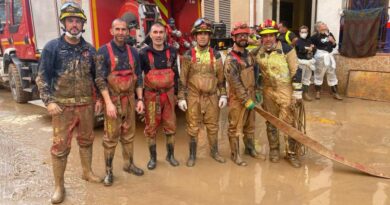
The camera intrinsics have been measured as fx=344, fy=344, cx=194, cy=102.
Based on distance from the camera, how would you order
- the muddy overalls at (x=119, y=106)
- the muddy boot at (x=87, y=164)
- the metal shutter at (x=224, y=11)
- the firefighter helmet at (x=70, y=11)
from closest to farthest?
the firefighter helmet at (x=70, y=11)
the muddy overalls at (x=119, y=106)
the muddy boot at (x=87, y=164)
the metal shutter at (x=224, y=11)

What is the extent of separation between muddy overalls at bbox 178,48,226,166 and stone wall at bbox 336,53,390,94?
498 centimetres

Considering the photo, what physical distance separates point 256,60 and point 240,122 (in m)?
0.80

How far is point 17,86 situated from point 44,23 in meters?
2.24

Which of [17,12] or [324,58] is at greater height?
[17,12]

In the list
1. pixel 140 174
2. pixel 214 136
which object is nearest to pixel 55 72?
pixel 140 174

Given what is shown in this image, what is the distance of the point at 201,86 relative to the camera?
4.06 metres

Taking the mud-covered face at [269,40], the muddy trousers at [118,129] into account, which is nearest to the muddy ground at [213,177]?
the muddy trousers at [118,129]

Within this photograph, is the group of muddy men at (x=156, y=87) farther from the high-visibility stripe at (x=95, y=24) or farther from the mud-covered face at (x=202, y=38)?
the high-visibility stripe at (x=95, y=24)

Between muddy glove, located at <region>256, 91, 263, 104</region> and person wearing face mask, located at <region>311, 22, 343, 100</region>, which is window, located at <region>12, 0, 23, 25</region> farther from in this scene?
person wearing face mask, located at <region>311, 22, 343, 100</region>

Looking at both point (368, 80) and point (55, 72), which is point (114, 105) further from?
point (368, 80)

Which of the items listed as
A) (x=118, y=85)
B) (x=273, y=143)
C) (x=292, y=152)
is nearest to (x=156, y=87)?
(x=118, y=85)

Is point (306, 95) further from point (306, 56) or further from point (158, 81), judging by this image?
point (158, 81)

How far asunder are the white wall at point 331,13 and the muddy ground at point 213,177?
10.9ft

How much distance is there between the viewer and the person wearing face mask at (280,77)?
407 cm
